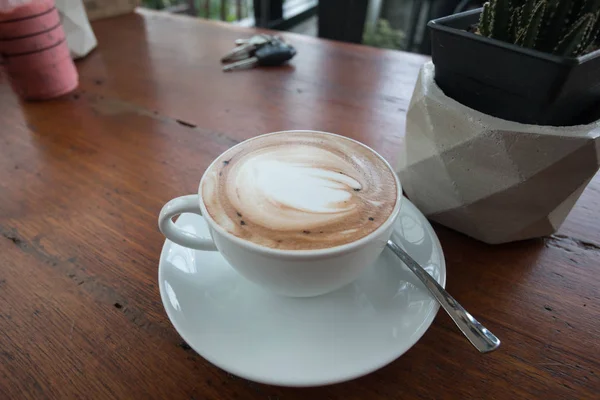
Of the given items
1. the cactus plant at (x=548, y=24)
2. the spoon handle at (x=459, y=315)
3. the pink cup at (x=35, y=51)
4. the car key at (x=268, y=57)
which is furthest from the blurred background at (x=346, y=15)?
the pink cup at (x=35, y=51)

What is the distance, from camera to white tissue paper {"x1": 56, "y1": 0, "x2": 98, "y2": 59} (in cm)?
84

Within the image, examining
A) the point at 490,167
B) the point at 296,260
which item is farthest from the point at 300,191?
the point at 490,167

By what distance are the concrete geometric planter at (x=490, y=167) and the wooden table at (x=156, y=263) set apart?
0.12 feet

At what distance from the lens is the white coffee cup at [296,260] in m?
0.30

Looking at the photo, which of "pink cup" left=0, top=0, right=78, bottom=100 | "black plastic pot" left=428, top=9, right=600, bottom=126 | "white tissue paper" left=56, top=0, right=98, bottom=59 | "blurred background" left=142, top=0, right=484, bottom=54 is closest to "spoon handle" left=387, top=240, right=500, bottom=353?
"black plastic pot" left=428, top=9, right=600, bottom=126

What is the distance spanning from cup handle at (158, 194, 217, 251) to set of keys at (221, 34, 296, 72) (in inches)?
22.6

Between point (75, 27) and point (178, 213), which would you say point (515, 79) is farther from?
point (75, 27)

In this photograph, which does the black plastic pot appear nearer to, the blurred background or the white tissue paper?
the blurred background

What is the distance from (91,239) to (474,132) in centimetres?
43

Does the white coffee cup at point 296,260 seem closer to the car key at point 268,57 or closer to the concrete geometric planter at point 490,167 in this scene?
the concrete geometric planter at point 490,167

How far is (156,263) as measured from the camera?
1.39ft

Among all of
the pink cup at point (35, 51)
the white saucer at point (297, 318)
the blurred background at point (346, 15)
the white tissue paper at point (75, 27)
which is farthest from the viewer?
the blurred background at point (346, 15)

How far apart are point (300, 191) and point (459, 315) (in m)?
0.18

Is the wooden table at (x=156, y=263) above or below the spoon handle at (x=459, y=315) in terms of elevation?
below
